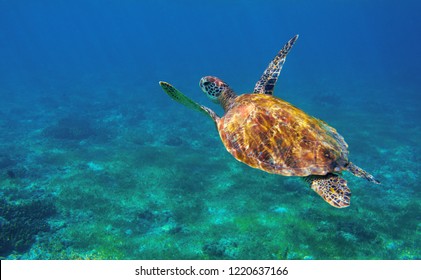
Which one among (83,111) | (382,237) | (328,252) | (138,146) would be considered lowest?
(328,252)

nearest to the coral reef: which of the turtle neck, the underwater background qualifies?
the underwater background

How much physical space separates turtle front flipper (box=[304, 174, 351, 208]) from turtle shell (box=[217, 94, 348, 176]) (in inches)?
8.7

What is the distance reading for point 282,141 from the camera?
5.11 m

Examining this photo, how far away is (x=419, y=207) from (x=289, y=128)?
9007 mm

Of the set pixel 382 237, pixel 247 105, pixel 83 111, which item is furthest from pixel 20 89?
pixel 382 237

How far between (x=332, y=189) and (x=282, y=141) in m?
1.22

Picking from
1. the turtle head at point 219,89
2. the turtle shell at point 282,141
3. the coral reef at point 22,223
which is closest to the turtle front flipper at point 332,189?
the turtle shell at point 282,141

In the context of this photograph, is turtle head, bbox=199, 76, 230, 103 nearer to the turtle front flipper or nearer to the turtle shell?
the turtle shell

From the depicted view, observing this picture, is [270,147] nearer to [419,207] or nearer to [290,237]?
[290,237]

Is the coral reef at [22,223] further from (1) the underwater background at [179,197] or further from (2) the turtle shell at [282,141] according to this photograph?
(2) the turtle shell at [282,141]

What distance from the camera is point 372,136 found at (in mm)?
18516

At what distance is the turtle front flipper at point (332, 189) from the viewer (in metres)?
4.47

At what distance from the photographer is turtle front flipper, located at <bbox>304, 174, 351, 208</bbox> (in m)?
4.47

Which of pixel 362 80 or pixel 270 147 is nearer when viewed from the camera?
pixel 270 147
